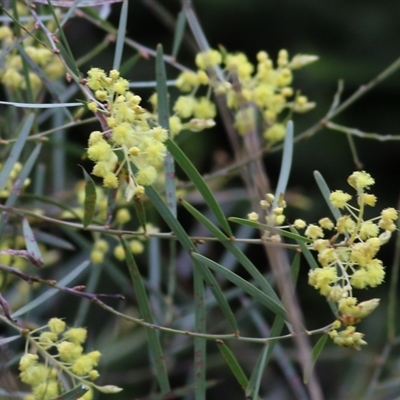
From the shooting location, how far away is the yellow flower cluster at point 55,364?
0.57 meters

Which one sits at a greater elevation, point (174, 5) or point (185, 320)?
point (174, 5)

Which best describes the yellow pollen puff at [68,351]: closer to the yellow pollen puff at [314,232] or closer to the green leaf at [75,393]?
the green leaf at [75,393]

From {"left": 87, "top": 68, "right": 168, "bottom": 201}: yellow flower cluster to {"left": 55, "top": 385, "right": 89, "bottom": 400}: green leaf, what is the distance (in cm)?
15

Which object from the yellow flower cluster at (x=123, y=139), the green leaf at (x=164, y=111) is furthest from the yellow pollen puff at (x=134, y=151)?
the green leaf at (x=164, y=111)

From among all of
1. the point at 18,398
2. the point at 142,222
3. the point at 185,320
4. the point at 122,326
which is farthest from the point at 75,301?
the point at 142,222

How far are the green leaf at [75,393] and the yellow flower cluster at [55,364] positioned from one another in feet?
0.04

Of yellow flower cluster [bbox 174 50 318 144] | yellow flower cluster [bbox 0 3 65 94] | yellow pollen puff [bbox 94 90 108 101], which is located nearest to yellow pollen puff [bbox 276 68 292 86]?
yellow flower cluster [bbox 174 50 318 144]

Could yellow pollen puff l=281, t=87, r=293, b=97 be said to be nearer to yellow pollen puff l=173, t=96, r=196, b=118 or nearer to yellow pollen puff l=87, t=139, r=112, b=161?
yellow pollen puff l=173, t=96, r=196, b=118

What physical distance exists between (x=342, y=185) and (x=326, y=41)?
40cm

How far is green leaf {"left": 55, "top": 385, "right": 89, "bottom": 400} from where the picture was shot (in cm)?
55

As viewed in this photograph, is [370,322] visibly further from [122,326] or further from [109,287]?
[122,326]

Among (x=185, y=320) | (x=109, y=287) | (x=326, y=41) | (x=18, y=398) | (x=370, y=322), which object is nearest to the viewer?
(x=18, y=398)

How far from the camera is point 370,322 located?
172 centimetres

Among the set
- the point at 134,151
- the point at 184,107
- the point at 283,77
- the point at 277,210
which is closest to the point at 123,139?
the point at 134,151
